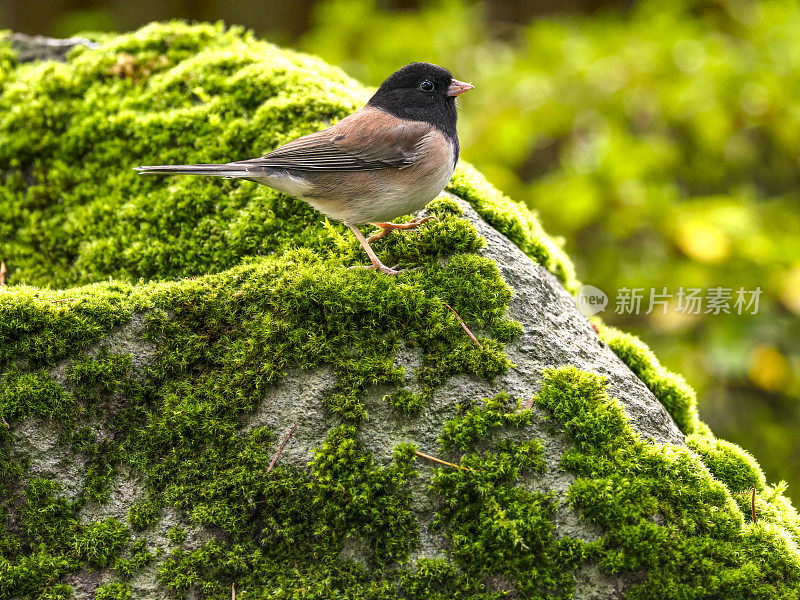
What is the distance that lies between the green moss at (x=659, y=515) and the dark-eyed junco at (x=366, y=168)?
3.74 feet

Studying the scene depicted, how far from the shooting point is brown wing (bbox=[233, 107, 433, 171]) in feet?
11.6

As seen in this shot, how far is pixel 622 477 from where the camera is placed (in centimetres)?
288

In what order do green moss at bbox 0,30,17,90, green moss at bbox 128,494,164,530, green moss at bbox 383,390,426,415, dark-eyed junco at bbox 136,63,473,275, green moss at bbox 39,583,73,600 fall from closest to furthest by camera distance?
green moss at bbox 39,583,73,600, green moss at bbox 128,494,164,530, green moss at bbox 383,390,426,415, dark-eyed junco at bbox 136,63,473,275, green moss at bbox 0,30,17,90

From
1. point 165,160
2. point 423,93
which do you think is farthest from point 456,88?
point 165,160

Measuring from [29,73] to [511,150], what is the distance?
14.7 feet

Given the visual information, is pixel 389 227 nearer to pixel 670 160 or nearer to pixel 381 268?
pixel 381 268

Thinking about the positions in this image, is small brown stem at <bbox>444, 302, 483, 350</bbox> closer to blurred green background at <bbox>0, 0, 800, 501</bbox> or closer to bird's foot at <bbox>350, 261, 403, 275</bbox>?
bird's foot at <bbox>350, 261, 403, 275</bbox>

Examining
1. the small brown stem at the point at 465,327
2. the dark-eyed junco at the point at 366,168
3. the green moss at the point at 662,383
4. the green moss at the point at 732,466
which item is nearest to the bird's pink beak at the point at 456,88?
the dark-eyed junco at the point at 366,168

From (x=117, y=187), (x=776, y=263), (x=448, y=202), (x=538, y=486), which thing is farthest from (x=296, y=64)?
(x=776, y=263)

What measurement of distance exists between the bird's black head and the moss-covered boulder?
53cm

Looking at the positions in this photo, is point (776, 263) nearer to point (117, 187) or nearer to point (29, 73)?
point (117, 187)

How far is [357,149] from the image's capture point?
359 centimetres

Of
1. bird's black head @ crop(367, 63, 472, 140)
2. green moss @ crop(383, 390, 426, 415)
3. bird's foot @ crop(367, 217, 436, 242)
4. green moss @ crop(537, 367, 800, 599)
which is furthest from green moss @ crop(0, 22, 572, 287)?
green moss @ crop(537, 367, 800, 599)

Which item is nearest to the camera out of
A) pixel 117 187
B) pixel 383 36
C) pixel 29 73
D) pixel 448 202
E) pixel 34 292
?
pixel 34 292
